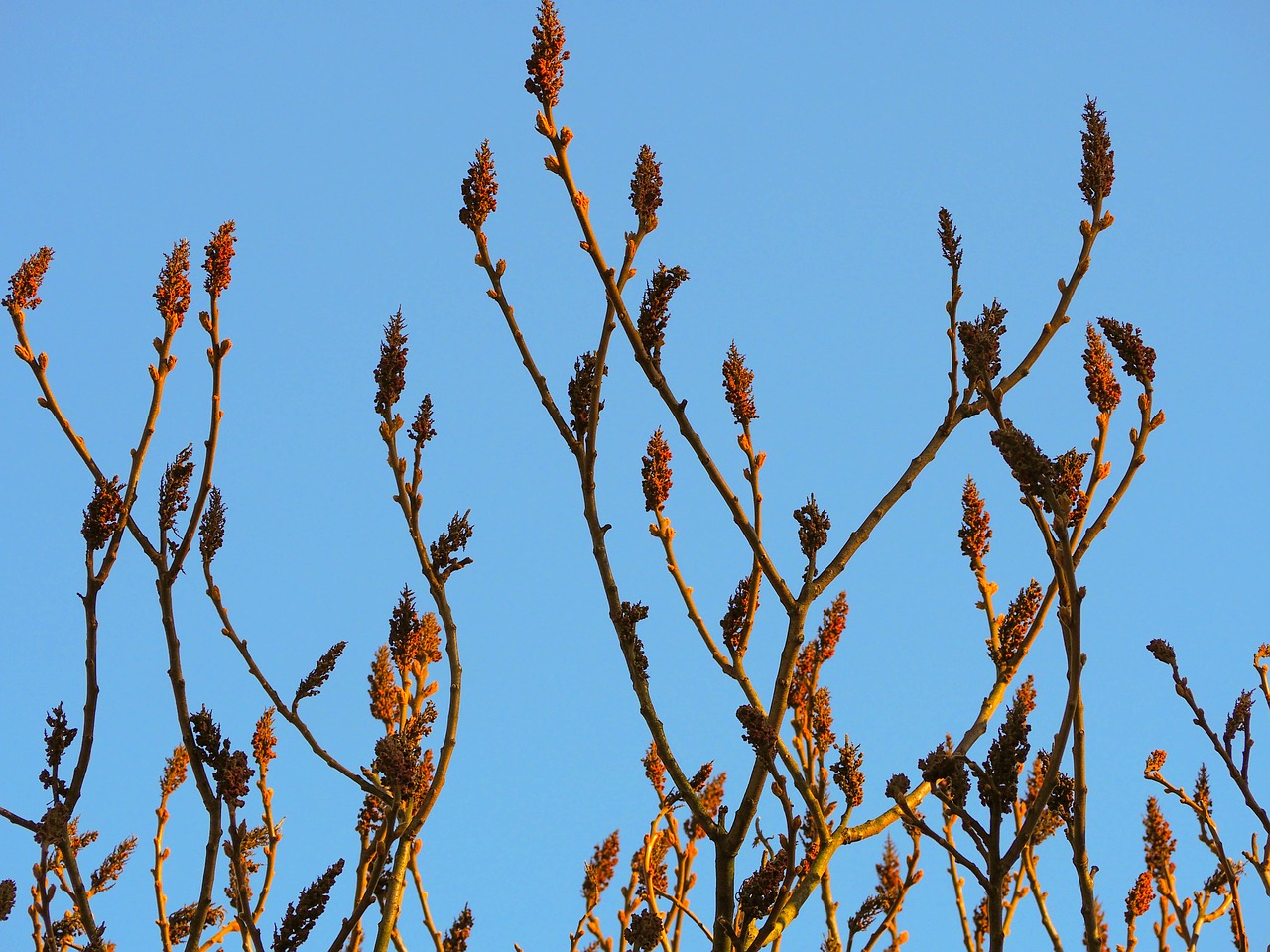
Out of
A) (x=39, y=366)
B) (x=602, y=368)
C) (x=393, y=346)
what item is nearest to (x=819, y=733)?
(x=602, y=368)

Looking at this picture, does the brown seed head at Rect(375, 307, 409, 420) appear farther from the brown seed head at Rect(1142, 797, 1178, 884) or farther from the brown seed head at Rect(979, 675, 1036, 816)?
the brown seed head at Rect(1142, 797, 1178, 884)

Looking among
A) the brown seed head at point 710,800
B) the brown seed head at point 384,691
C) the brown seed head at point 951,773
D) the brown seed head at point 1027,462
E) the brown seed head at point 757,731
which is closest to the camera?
the brown seed head at point 1027,462

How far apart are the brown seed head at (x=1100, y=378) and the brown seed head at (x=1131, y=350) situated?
0.20 meters

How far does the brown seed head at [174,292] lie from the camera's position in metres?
3.29

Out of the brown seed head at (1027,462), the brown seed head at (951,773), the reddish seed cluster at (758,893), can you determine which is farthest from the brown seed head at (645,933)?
the brown seed head at (1027,462)

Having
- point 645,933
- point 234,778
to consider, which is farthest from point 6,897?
point 645,933

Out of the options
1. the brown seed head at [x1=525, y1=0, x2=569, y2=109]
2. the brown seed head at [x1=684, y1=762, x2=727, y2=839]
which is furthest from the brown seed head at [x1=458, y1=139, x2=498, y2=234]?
the brown seed head at [x1=684, y1=762, x2=727, y2=839]

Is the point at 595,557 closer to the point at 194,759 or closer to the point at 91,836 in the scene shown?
the point at 194,759

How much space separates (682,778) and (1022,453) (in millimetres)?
1283

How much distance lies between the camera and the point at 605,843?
5496 mm

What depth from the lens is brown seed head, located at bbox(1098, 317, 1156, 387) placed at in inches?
114

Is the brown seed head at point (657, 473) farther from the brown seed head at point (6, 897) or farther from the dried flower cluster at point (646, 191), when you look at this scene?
the brown seed head at point (6, 897)

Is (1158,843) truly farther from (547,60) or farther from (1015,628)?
(547,60)

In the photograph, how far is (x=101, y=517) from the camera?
291cm
